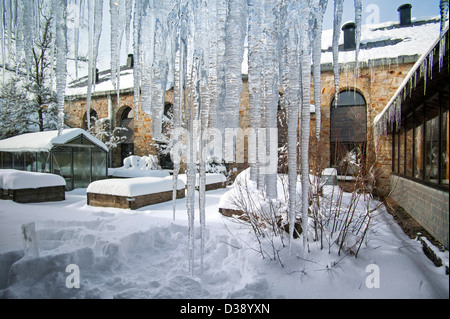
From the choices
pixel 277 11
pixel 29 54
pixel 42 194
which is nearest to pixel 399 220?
pixel 277 11

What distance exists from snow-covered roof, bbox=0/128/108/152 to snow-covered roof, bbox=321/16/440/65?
32.1 feet

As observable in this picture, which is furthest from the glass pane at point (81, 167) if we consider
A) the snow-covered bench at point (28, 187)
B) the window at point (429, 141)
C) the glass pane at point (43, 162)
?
the window at point (429, 141)

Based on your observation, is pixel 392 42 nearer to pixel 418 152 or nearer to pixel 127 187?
pixel 418 152

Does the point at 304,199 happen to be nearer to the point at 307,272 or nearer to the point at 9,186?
the point at 307,272

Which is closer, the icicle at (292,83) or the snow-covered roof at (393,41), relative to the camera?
the icicle at (292,83)

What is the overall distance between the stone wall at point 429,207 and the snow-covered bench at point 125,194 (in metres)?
5.16

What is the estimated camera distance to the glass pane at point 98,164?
1011cm

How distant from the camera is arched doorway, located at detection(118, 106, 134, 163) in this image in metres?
14.2

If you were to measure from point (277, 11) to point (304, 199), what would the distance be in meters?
1.41

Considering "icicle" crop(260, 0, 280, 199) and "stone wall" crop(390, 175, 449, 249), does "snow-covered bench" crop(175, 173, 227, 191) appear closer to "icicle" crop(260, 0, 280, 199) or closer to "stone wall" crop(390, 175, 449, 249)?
"stone wall" crop(390, 175, 449, 249)

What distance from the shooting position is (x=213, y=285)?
2.46m

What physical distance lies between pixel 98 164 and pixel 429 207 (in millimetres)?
10629

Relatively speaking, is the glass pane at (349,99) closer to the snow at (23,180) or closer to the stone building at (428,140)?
the stone building at (428,140)
